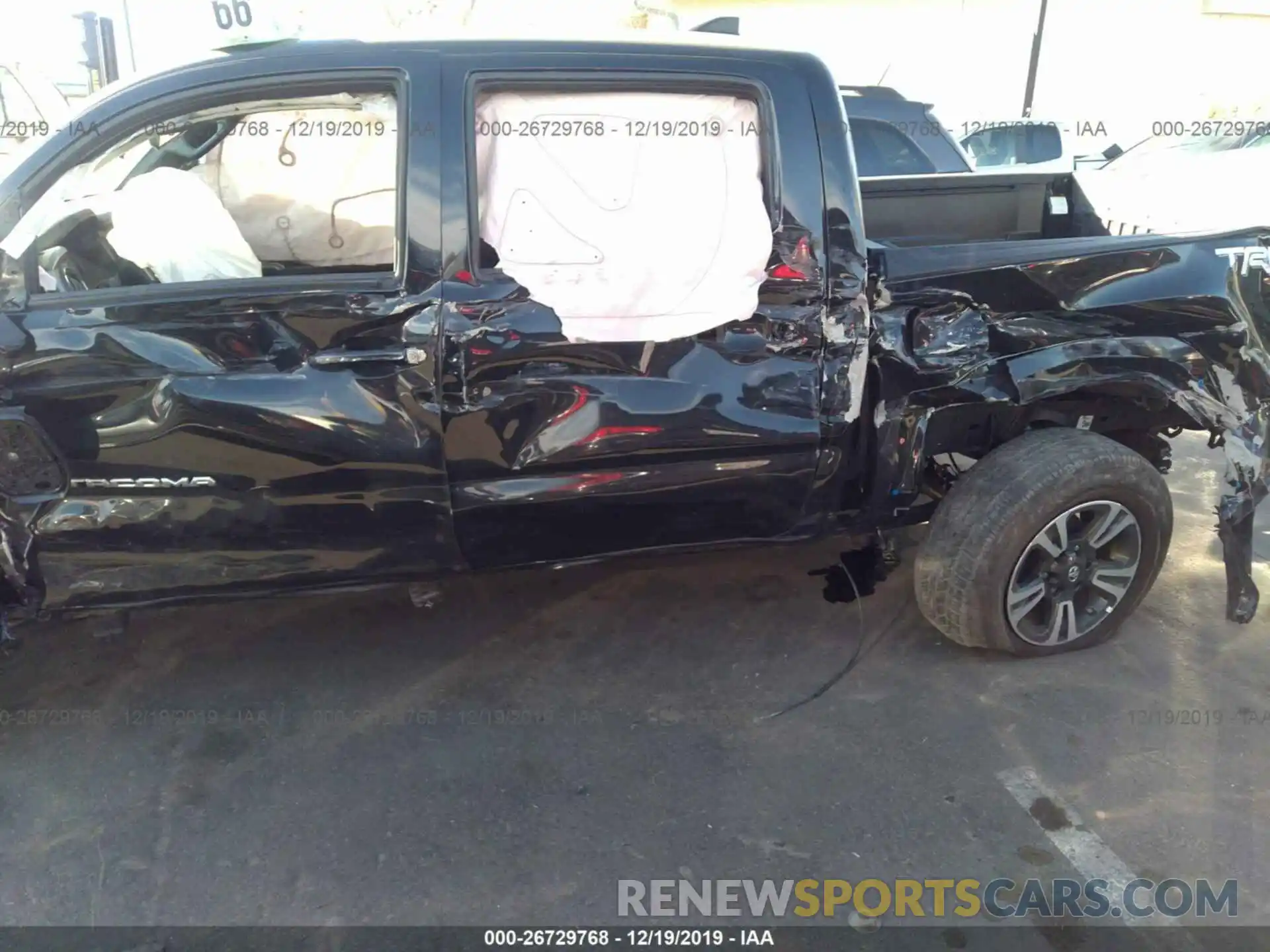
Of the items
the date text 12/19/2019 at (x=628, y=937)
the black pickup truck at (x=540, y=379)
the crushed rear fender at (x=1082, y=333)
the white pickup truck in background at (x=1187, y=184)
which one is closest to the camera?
the date text 12/19/2019 at (x=628, y=937)

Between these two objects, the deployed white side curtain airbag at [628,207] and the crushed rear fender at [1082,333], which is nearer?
the deployed white side curtain airbag at [628,207]

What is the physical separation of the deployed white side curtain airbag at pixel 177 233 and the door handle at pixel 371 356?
396 mm

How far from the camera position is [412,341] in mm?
2379

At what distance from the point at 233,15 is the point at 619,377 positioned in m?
1.43

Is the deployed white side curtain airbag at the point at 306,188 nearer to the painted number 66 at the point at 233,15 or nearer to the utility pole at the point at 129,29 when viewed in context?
the painted number 66 at the point at 233,15

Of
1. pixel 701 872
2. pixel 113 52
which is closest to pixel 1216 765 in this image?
pixel 701 872

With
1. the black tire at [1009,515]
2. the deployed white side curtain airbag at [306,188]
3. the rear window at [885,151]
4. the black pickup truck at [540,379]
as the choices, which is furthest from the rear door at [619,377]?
the rear window at [885,151]

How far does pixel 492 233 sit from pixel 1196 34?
27.3 metres

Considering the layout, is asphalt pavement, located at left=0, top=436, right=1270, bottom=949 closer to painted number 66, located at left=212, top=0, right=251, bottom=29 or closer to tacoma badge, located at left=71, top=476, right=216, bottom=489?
tacoma badge, located at left=71, top=476, right=216, bottom=489

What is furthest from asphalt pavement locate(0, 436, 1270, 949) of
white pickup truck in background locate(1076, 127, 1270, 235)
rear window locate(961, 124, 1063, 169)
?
rear window locate(961, 124, 1063, 169)

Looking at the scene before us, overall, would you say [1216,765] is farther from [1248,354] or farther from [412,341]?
[412,341]

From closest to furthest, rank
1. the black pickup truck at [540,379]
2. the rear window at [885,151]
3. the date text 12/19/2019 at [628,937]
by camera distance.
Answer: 1. the date text 12/19/2019 at [628,937]
2. the black pickup truck at [540,379]
3. the rear window at [885,151]

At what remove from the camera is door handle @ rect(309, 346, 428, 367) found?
2.38 m

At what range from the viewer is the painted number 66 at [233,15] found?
8.09ft
